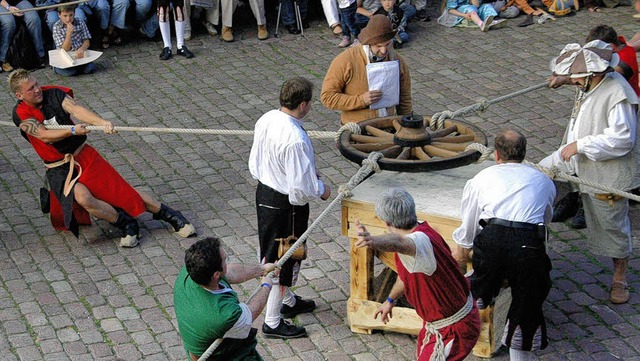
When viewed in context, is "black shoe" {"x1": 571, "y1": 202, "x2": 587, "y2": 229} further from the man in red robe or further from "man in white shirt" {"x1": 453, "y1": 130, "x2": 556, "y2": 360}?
the man in red robe

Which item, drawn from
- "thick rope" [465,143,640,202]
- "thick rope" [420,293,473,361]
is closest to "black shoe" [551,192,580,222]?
"thick rope" [465,143,640,202]

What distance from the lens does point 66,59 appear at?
11.0 meters

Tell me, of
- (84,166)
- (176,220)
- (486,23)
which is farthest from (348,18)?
(84,166)

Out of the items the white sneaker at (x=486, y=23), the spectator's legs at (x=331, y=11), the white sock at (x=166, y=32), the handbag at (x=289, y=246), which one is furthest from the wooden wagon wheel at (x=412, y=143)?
the white sneaker at (x=486, y=23)

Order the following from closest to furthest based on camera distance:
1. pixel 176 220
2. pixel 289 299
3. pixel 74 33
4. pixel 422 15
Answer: pixel 289 299, pixel 176 220, pixel 74 33, pixel 422 15

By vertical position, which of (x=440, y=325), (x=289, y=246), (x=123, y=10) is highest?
(x=440, y=325)

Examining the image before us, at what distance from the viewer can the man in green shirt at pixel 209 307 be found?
459 cm

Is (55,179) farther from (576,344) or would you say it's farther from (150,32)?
(150,32)

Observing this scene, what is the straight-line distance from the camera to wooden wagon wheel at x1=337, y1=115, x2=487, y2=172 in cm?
616

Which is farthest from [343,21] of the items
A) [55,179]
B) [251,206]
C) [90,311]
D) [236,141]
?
[90,311]

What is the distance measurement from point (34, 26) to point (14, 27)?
8.9 inches

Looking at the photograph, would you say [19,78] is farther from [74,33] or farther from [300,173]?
[74,33]

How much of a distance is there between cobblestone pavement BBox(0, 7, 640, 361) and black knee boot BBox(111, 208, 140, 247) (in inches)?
2.8

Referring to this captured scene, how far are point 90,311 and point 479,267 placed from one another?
104 inches
